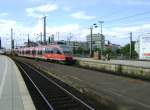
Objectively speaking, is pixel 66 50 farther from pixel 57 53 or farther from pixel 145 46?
pixel 145 46

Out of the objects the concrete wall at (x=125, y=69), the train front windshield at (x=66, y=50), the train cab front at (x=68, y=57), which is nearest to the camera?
the concrete wall at (x=125, y=69)

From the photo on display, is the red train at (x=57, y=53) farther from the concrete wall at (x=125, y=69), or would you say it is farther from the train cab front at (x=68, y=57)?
the concrete wall at (x=125, y=69)

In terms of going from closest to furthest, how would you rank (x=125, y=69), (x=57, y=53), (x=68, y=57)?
(x=125, y=69), (x=68, y=57), (x=57, y=53)

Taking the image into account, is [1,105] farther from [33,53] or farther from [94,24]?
[94,24]

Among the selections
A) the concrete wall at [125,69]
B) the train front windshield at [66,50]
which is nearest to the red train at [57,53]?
the train front windshield at [66,50]

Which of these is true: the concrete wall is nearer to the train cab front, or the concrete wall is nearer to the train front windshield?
the train cab front

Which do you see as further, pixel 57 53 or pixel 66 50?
pixel 57 53

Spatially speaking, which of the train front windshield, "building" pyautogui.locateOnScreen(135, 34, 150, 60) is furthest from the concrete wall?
"building" pyautogui.locateOnScreen(135, 34, 150, 60)

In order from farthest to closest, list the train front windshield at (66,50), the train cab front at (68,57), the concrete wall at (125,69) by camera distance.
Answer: the train front windshield at (66,50)
the train cab front at (68,57)
the concrete wall at (125,69)

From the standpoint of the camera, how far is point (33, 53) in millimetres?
86688

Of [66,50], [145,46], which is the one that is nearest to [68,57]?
[66,50]

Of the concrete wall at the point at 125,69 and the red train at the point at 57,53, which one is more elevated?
the red train at the point at 57,53

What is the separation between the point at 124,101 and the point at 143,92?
3520 millimetres

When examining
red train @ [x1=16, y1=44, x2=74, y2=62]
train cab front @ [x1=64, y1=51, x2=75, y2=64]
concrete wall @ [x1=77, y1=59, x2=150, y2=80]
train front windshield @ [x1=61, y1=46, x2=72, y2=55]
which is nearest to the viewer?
concrete wall @ [x1=77, y1=59, x2=150, y2=80]
